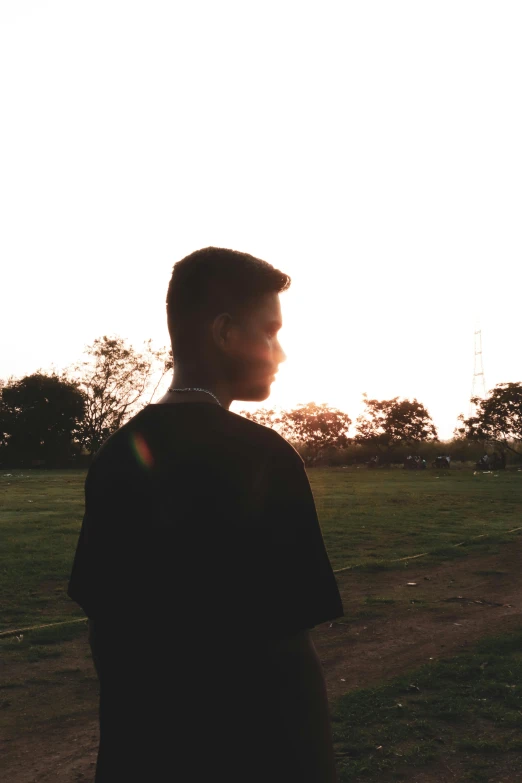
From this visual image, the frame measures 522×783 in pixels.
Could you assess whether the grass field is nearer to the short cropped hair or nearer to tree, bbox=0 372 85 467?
the short cropped hair

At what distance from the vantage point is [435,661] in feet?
18.9

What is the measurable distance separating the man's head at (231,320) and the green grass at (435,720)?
3087 millimetres

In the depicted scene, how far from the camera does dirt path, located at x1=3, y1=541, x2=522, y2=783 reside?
415cm

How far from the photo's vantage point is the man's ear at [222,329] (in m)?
1.69

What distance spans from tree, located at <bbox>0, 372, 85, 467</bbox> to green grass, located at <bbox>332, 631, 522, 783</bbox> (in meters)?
53.9

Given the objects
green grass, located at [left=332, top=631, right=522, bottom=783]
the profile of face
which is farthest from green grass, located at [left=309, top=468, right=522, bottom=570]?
the profile of face

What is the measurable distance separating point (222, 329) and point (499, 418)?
175ft

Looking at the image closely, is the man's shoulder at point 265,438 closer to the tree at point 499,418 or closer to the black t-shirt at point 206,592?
the black t-shirt at point 206,592

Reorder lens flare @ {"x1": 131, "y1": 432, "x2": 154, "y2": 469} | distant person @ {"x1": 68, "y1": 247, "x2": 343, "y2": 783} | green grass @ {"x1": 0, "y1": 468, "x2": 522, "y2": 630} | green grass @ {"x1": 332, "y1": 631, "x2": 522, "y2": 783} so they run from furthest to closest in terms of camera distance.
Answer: green grass @ {"x1": 0, "y1": 468, "x2": 522, "y2": 630} < green grass @ {"x1": 332, "y1": 631, "x2": 522, "y2": 783} < lens flare @ {"x1": 131, "y1": 432, "x2": 154, "y2": 469} < distant person @ {"x1": 68, "y1": 247, "x2": 343, "y2": 783}

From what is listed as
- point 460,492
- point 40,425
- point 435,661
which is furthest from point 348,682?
point 40,425

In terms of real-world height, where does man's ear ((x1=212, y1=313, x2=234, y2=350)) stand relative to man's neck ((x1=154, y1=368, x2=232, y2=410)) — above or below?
above

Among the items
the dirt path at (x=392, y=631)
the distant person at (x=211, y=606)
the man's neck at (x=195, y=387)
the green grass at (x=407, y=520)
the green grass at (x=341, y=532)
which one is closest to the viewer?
the distant person at (x=211, y=606)

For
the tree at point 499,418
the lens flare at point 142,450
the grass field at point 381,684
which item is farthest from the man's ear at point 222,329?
the tree at point 499,418

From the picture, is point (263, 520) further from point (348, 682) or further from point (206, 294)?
point (348, 682)
